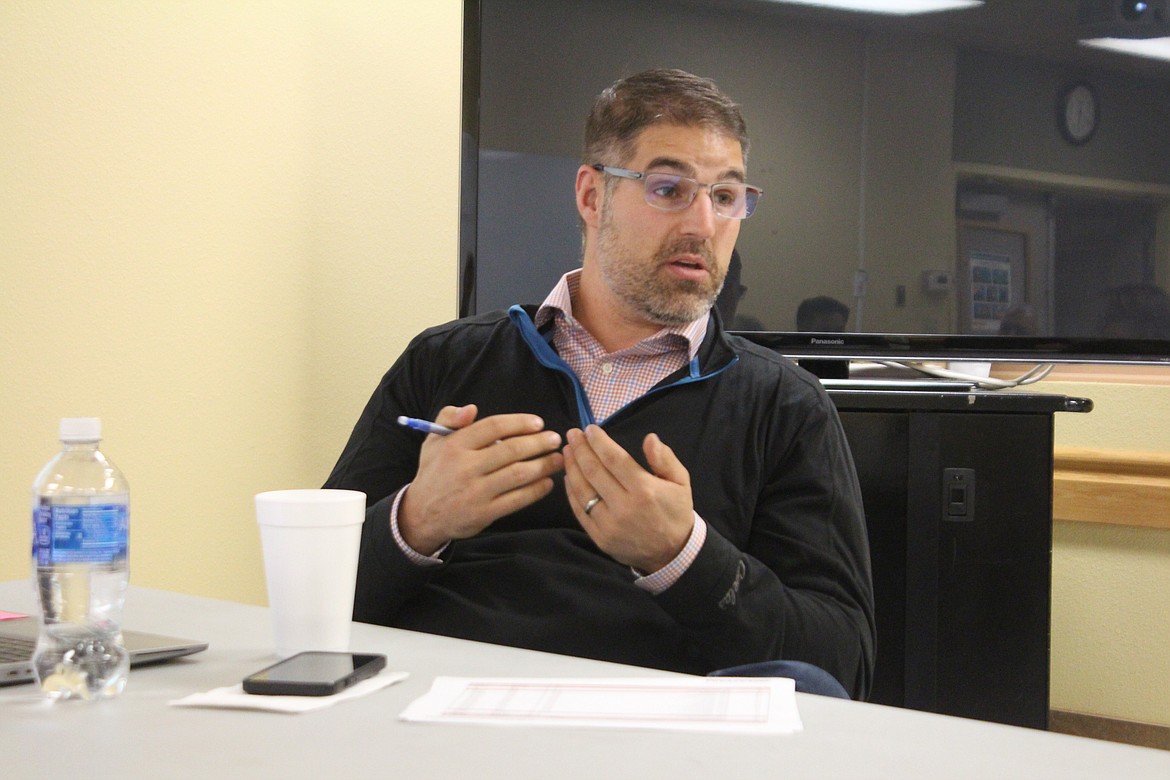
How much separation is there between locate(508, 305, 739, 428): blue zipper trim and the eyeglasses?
229mm

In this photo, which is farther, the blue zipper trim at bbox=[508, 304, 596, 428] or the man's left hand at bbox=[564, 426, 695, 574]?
the blue zipper trim at bbox=[508, 304, 596, 428]

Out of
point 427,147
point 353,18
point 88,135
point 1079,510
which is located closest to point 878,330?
point 1079,510

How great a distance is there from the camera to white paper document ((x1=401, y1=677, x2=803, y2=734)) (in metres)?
0.74

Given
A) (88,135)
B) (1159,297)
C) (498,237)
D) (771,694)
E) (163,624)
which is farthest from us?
(498,237)

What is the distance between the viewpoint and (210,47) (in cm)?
208

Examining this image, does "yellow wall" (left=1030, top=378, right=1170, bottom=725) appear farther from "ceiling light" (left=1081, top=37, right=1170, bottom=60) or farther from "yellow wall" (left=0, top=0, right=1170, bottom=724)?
"ceiling light" (left=1081, top=37, right=1170, bottom=60)

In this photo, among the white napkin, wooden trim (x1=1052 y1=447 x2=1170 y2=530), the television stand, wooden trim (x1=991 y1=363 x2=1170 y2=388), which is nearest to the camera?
the white napkin

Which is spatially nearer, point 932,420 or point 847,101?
point 932,420

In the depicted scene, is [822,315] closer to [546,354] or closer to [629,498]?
[546,354]

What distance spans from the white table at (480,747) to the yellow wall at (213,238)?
118 cm

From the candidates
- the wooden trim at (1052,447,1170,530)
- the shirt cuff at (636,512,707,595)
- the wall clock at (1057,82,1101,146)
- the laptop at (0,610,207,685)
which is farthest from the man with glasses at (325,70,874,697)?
the wooden trim at (1052,447,1170,530)

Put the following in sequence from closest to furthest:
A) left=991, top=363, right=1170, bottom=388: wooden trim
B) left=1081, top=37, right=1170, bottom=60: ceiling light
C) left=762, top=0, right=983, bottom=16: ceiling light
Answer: left=1081, top=37, right=1170, bottom=60: ceiling light < left=762, top=0, right=983, bottom=16: ceiling light < left=991, top=363, right=1170, bottom=388: wooden trim

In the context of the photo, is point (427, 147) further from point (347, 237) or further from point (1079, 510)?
point (1079, 510)

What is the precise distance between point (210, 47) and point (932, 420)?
139 centimetres
